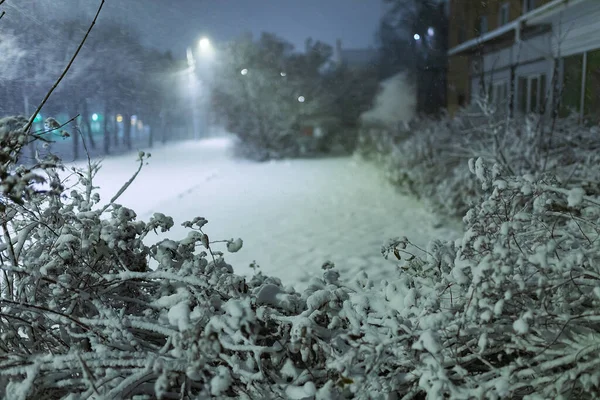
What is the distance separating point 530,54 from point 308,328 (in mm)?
12903

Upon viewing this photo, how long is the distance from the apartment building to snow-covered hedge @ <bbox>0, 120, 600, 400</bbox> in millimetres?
3876

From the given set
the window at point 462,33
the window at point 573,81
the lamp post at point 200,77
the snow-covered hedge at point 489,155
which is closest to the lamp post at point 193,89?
the lamp post at point 200,77

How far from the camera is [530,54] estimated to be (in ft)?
41.6

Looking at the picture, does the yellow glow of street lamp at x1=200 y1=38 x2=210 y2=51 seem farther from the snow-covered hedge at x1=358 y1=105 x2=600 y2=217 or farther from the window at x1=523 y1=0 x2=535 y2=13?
the window at x1=523 y1=0 x2=535 y2=13

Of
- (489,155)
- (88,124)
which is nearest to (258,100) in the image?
(489,155)

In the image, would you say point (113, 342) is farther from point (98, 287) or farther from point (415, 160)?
point (415, 160)

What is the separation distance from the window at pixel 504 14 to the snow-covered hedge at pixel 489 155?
680 cm

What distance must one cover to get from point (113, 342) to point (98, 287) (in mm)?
422

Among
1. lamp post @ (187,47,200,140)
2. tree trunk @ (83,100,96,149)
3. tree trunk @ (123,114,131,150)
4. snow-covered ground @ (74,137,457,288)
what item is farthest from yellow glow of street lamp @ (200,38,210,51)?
tree trunk @ (83,100,96,149)

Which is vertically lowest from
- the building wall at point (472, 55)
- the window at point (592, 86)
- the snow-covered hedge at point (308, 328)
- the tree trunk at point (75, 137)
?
the snow-covered hedge at point (308, 328)

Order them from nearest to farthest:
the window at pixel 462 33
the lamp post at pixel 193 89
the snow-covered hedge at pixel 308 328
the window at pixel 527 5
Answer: the snow-covered hedge at pixel 308 328, the lamp post at pixel 193 89, the window at pixel 527 5, the window at pixel 462 33

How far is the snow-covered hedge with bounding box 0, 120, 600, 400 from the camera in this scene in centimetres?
185

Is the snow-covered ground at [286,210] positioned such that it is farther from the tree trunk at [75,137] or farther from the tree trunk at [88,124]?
the tree trunk at [75,137]

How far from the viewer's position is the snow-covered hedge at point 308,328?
185cm
